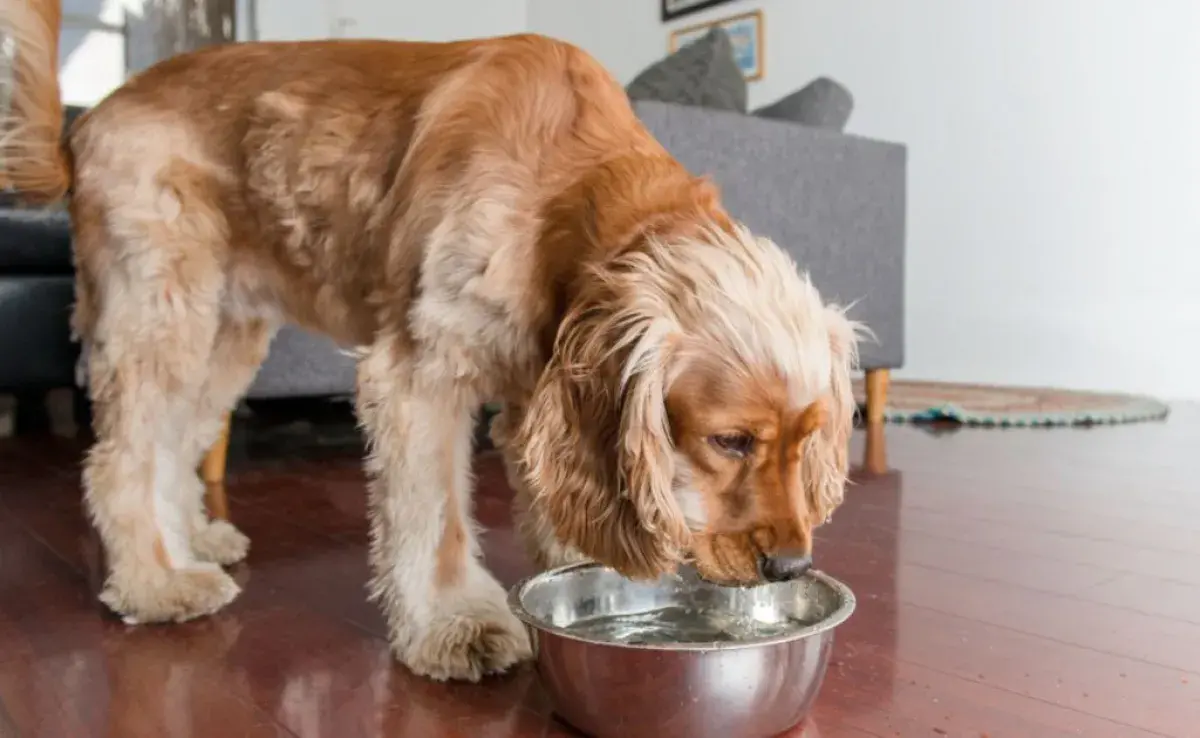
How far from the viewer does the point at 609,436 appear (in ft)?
5.36

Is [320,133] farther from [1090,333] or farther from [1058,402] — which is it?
[1090,333]

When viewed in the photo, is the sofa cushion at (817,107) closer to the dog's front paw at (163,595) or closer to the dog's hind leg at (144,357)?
the dog's hind leg at (144,357)

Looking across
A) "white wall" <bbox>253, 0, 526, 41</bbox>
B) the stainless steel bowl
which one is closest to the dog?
the stainless steel bowl

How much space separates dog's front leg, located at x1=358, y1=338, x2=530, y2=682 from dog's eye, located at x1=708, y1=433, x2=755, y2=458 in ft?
Answer: 1.78

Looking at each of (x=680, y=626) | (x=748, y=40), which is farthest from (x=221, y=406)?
(x=748, y=40)

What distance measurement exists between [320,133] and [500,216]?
0.51 metres

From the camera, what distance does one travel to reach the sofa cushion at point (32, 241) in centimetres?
343

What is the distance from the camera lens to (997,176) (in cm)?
572

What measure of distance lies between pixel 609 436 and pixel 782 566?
12.6 inches

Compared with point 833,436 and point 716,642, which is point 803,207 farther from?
point 716,642

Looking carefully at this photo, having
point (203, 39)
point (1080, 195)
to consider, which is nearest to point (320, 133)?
point (1080, 195)

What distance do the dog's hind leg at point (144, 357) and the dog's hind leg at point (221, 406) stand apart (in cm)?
21

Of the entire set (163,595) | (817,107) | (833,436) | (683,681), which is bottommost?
(163,595)

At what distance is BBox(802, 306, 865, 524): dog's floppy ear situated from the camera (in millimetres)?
1693
